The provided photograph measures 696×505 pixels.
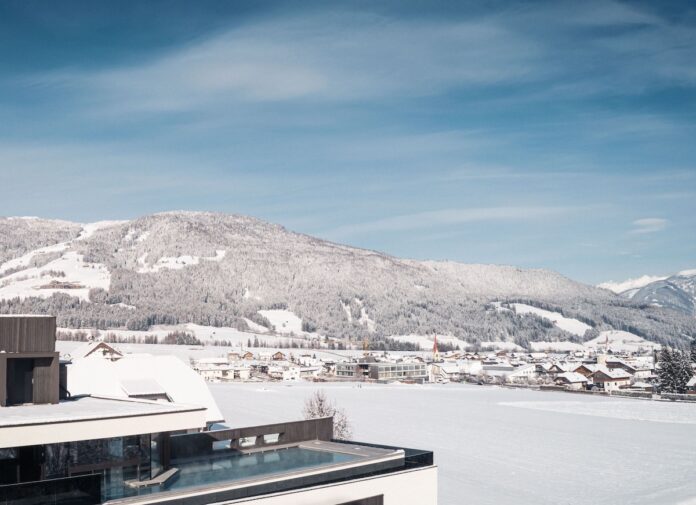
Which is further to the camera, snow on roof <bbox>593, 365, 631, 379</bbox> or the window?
snow on roof <bbox>593, 365, 631, 379</bbox>

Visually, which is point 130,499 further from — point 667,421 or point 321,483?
point 667,421

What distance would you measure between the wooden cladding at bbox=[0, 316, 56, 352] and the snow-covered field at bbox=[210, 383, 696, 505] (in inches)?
768

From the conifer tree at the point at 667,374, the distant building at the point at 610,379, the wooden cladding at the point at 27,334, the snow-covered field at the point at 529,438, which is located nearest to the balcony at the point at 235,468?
the wooden cladding at the point at 27,334

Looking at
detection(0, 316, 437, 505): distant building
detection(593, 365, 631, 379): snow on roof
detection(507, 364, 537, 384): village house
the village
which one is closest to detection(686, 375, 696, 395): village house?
the village

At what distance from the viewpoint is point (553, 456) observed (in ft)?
144

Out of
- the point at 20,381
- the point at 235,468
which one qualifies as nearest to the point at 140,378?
the point at 235,468

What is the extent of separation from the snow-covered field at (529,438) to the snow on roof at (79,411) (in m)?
17.9

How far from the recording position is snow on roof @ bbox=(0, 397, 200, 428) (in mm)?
13369

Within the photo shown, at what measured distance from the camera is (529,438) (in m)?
51.8

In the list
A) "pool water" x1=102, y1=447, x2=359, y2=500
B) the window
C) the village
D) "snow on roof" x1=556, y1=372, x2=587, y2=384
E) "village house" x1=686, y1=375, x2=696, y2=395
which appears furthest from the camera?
the village

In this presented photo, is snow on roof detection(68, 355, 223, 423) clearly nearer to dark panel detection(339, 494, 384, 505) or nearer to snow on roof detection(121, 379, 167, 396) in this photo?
snow on roof detection(121, 379, 167, 396)

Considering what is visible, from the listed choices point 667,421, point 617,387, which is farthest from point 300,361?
point 667,421

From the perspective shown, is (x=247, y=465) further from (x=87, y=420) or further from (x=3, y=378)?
(x=3, y=378)

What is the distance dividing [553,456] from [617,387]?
79872 millimetres
